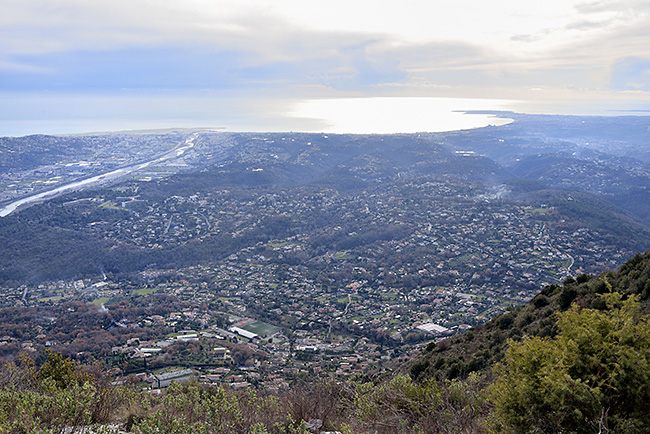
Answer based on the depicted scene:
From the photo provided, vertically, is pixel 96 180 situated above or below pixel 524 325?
above

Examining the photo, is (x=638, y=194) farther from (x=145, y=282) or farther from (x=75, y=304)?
(x=75, y=304)

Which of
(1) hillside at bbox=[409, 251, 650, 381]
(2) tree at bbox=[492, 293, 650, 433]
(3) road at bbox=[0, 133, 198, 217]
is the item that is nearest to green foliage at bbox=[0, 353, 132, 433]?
(2) tree at bbox=[492, 293, 650, 433]

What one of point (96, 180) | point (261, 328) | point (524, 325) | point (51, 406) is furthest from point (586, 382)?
point (96, 180)

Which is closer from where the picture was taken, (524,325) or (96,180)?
(524,325)

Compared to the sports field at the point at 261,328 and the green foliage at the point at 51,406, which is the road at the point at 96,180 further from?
the green foliage at the point at 51,406

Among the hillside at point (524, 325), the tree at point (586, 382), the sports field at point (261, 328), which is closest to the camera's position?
the tree at point (586, 382)

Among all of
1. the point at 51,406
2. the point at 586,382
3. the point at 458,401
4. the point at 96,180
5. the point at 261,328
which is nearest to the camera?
the point at 586,382

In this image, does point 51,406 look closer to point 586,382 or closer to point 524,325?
point 586,382

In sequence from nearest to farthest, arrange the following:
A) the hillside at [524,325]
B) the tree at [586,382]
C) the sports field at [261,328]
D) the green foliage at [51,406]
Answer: the tree at [586,382]
the green foliage at [51,406]
the hillside at [524,325]
the sports field at [261,328]

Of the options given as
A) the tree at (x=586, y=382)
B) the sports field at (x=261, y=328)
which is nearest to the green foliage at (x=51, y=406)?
the tree at (x=586, y=382)

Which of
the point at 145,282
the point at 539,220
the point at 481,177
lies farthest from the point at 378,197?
the point at 145,282
